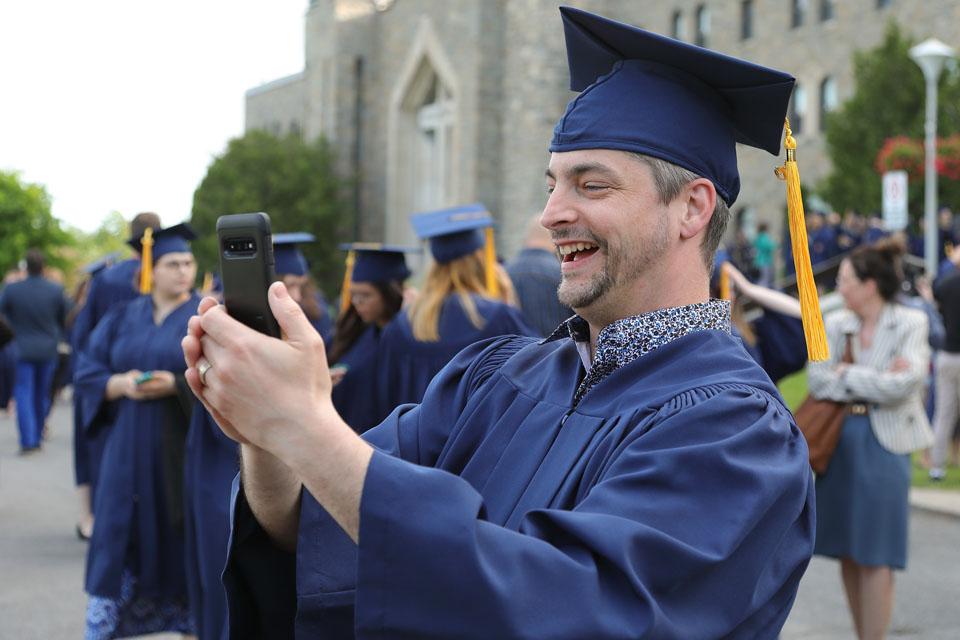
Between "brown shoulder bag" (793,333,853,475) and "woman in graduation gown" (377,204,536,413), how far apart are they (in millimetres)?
1497

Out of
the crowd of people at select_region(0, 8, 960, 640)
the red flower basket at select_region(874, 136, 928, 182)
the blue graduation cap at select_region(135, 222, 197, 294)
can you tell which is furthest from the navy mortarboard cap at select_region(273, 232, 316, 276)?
the red flower basket at select_region(874, 136, 928, 182)

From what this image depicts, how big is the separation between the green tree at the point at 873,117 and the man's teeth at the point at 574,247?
27119 mm

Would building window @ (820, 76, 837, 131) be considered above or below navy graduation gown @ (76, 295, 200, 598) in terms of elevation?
above

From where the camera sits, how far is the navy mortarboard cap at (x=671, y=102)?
210 cm

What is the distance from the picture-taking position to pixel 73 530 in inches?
364

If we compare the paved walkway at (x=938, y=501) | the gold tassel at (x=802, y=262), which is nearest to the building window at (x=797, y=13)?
the paved walkway at (x=938, y=501)

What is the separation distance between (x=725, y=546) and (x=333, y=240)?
44.6m

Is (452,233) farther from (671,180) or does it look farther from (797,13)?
(797,13)

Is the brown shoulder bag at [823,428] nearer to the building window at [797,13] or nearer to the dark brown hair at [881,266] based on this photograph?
→ the dark brown hair at [881,266]

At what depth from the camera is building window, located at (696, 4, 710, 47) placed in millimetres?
39625

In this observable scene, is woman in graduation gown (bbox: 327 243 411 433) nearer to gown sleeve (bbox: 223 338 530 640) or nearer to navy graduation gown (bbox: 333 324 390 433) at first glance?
navy graduation gown (bbox: 333 324 390 433)

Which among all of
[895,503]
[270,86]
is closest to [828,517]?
[895,503]

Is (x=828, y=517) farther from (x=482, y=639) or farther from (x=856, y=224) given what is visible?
(x=856, y=224)

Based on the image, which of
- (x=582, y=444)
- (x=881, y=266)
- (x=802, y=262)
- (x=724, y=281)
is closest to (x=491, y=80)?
(x=881, y=266)
